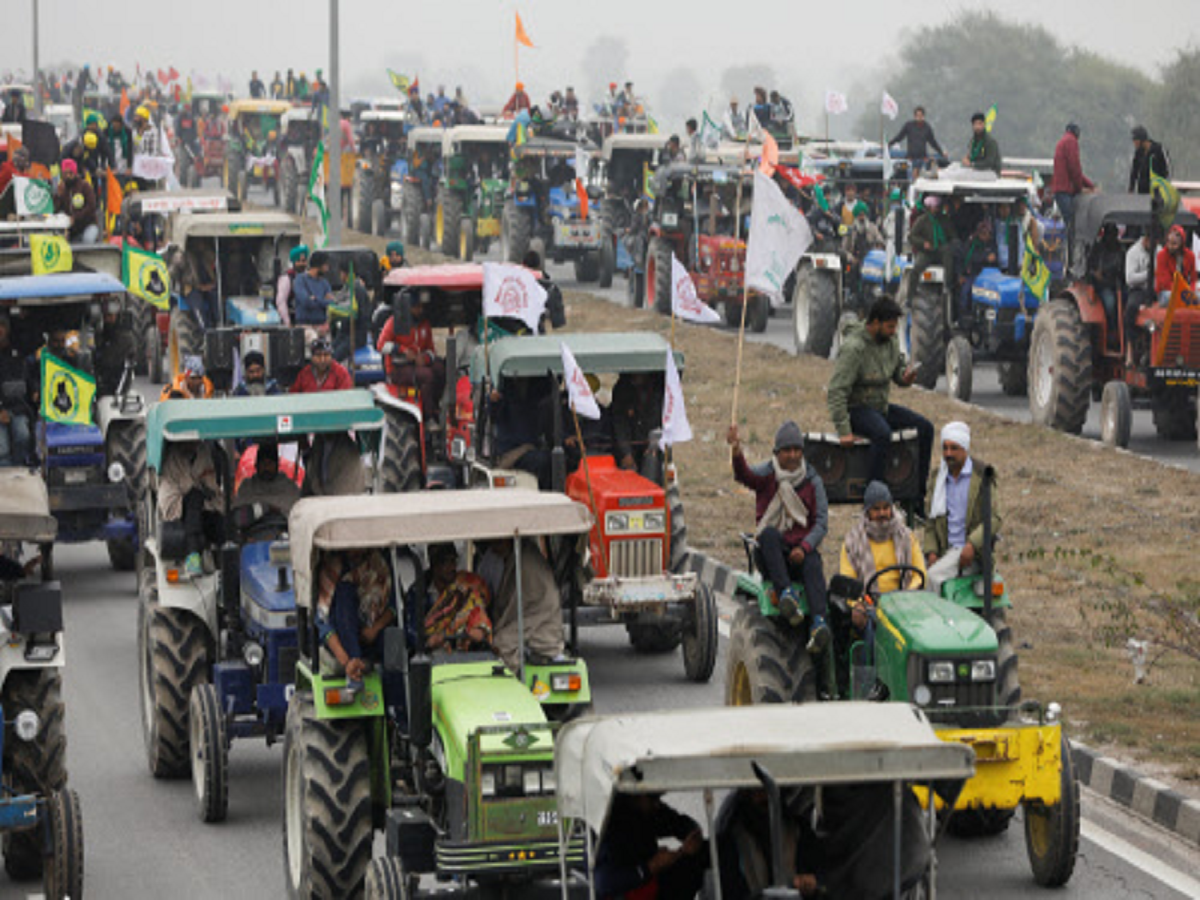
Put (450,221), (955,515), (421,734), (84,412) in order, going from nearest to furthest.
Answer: (421,734)
(955,515)
(84,412)
(450,221)

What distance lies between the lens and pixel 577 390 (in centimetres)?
1638

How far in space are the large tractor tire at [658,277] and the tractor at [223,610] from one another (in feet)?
71.7

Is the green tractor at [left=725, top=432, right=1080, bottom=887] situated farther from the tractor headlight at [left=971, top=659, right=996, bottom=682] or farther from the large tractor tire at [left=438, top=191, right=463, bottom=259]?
the large tractor tire at [left=438, top=191, right=463, bottom=259]

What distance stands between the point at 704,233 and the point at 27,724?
25.6 meters

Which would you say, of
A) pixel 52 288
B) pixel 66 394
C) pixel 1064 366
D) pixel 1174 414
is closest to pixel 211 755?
pixel 66 394

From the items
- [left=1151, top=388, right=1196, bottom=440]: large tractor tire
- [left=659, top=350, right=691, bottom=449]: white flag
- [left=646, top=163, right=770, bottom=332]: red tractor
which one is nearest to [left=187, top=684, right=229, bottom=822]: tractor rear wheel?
[left=659, top=350, right=691, bottom=449]: white flag

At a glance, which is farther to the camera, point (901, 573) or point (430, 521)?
point (901, 573)

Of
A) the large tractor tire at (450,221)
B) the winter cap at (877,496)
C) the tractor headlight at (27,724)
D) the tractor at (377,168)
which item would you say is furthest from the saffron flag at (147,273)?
the tractor at (377,168)

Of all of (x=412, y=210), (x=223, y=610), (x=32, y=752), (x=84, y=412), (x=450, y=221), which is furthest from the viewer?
(x=412, y=210)

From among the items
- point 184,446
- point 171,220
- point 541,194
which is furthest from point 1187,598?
point 541,194

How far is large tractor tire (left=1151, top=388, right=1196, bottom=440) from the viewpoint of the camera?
2625 cm

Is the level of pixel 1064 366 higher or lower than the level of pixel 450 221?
higher

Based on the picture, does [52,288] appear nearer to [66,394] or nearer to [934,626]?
[66,394]

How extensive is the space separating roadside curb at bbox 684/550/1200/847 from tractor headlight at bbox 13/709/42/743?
5.47 meters
